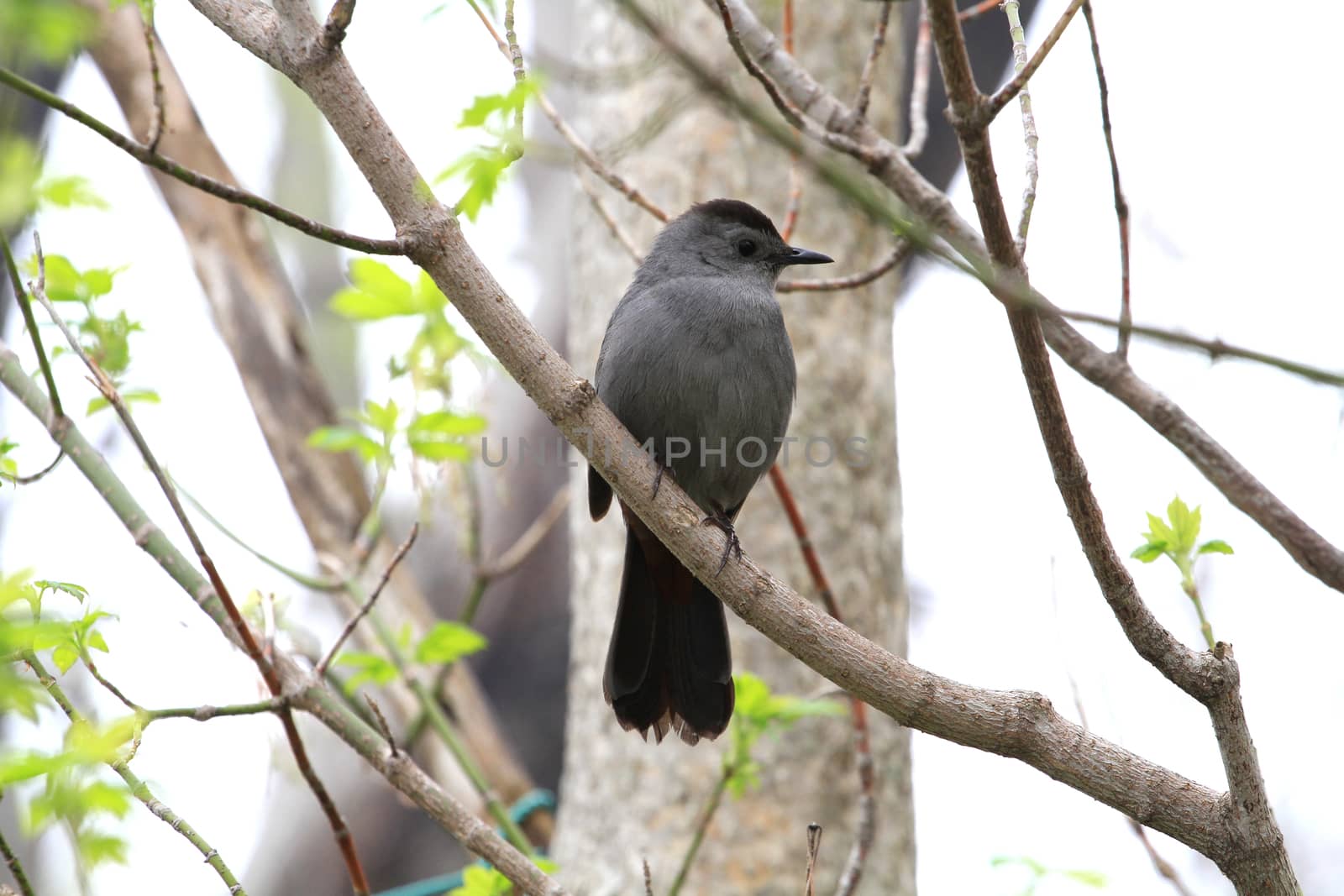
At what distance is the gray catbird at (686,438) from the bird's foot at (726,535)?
2cm

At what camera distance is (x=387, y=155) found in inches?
91.0

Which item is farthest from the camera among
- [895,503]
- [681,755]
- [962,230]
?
[895,503]

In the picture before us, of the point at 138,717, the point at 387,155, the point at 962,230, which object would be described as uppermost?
the point at 962,230

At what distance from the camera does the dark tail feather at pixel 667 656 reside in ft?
11.6

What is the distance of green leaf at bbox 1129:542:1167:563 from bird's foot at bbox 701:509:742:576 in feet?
2.58

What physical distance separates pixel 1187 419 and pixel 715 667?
169cm

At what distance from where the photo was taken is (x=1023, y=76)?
225 cm

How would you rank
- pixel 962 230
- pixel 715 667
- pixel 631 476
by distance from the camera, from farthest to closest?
pixel 715 667 < pixel 962 230 < pixel 631 476

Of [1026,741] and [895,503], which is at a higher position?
[895,503]

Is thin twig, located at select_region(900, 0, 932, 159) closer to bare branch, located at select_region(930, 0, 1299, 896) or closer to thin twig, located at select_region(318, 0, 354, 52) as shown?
bare branch, located at select_region(930, 0, 1299, 896)

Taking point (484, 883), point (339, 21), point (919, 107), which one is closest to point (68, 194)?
point (339, 21)

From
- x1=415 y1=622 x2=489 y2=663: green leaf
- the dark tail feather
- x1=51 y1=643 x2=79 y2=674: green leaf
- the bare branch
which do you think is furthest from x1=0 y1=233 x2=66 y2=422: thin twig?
the bare branch

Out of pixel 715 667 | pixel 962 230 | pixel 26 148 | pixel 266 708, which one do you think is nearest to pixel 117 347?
pixel 26 148

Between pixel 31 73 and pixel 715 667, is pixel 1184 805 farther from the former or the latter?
pixel 31 73
